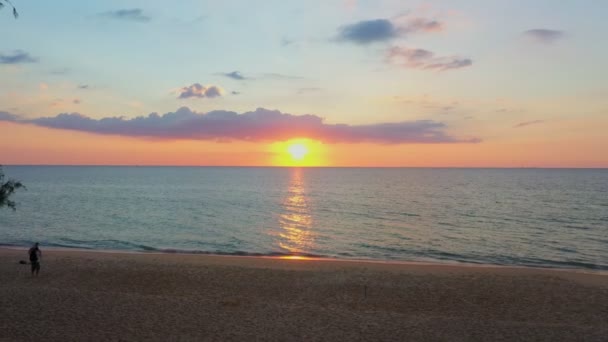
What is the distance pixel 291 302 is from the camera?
20172 mm

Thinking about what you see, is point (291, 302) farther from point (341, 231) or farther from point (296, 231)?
point (341, 231)

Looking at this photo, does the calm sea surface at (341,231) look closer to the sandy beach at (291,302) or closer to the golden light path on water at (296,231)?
the golden light path on water at (296,231)

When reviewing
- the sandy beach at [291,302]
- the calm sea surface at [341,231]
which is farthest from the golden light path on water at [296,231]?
the sandy beach at [291,302]

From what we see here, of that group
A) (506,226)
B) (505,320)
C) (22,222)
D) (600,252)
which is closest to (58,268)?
(505,320)

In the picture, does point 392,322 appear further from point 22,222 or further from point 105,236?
point 22,222

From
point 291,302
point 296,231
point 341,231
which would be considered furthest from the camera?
point 341,231

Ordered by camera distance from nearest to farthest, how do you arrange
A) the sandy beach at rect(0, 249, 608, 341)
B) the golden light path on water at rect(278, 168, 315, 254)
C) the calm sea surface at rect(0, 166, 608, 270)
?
1. the sandy beach at rect(0, 249, 608, 341)
2. the calm sea surface at rect(0, 166, 608, 270)
3. the golden light path on water at rect(278, 168, 315, 254)

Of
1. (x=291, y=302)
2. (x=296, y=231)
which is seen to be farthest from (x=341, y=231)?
(x=291, y=302)

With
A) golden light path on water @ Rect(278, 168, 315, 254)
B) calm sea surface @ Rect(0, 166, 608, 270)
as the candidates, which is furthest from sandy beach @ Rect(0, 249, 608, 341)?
golden light path on water @ Rect(278, 168, 315, 254)

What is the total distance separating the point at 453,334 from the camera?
15953mm

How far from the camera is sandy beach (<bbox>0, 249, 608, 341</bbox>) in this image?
52.2 ft

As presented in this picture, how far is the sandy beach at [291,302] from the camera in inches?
626

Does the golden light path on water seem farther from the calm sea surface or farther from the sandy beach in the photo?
the sandy beach

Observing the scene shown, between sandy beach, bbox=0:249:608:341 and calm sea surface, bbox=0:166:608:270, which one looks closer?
sandy beach, bbox=0:249:608:341
